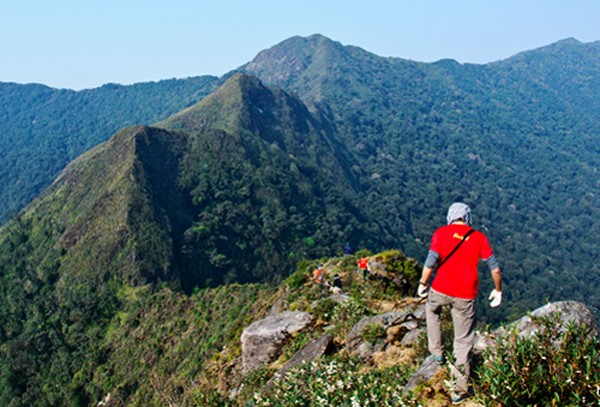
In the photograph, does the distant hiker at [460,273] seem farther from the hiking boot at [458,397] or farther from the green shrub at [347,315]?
the green shrub at [347,315]

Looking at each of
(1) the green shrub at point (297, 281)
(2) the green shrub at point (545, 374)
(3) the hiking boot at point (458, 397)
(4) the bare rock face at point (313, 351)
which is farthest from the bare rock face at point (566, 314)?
(1) the green shrub at point (297, 281)

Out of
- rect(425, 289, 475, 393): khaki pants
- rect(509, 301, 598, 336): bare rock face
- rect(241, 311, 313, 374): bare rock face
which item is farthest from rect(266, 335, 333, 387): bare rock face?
rect(425, 289, 475, 393): khaki pants

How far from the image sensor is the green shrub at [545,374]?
212 inches

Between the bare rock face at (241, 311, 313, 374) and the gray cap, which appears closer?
the gray cap

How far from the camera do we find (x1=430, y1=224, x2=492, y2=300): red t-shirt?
7.25 m

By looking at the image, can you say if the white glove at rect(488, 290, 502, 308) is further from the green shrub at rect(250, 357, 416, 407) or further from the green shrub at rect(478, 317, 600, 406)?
the green shrub at rect(250, 357, 416, 407)

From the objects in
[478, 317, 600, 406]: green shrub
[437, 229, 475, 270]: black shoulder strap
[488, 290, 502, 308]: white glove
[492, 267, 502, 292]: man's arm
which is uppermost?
[437, 229, 475, 270]: black shoulder strap

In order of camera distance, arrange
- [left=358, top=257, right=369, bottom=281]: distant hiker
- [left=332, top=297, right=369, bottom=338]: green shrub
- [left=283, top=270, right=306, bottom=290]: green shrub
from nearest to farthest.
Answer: [left=332, top=297, right=369, bottom=338]: green shrub, [left=358, top=257, right=369, bottom=281]: distant hiker, [left=283, top=270, right=306, bottom=290]: green shrub

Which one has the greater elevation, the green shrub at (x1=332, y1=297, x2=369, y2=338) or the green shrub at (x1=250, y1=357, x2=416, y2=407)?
the green shrub at (x1=250, y1=357, x2=416, y2=407)

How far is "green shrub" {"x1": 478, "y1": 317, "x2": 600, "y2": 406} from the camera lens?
538 centimetres

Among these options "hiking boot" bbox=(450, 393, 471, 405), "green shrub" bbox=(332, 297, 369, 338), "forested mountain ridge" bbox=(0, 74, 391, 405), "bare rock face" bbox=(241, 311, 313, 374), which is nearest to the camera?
"hiking boot" bbox=(450, 393, 471, 405)

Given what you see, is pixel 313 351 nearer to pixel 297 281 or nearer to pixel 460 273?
pixel 460 273

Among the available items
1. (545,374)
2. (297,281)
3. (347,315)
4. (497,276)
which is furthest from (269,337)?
(545,374)

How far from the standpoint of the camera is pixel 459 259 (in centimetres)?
735
